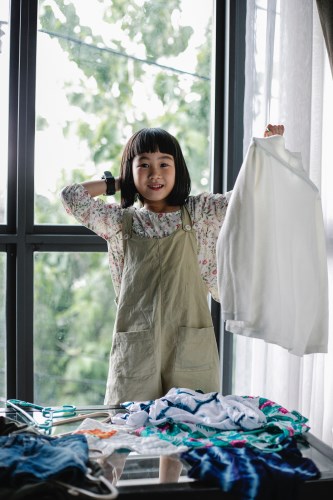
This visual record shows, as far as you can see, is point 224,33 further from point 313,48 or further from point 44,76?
point 44,76

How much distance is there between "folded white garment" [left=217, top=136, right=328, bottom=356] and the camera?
1618 millimetres

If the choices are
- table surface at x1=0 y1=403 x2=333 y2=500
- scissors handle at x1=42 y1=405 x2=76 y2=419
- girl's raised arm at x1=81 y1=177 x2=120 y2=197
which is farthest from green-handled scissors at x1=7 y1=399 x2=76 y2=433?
girl's raised arm at x1=81 y1=177 x2=120 y2=197

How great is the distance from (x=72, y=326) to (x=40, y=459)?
1426mm

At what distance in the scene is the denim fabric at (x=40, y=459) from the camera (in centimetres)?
117

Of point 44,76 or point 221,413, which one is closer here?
point 221,413

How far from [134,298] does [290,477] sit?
34.0 inches

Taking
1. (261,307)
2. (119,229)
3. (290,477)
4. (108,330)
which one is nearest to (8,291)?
(108,330)

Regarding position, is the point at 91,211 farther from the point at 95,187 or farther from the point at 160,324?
the point at 160,324

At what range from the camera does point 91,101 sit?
2.61m

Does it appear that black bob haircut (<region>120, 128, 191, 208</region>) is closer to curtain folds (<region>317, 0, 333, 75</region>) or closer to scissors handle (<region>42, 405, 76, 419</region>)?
curtain folds (<region>317, 0, 333, 75</region>)

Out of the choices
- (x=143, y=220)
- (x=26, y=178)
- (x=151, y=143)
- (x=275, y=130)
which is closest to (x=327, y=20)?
(x=275, y=130)

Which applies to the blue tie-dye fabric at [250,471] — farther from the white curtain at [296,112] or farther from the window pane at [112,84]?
the window pane at [112,84]

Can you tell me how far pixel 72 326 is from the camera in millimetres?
2639

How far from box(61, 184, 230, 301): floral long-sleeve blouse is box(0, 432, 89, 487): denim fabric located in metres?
0.85
